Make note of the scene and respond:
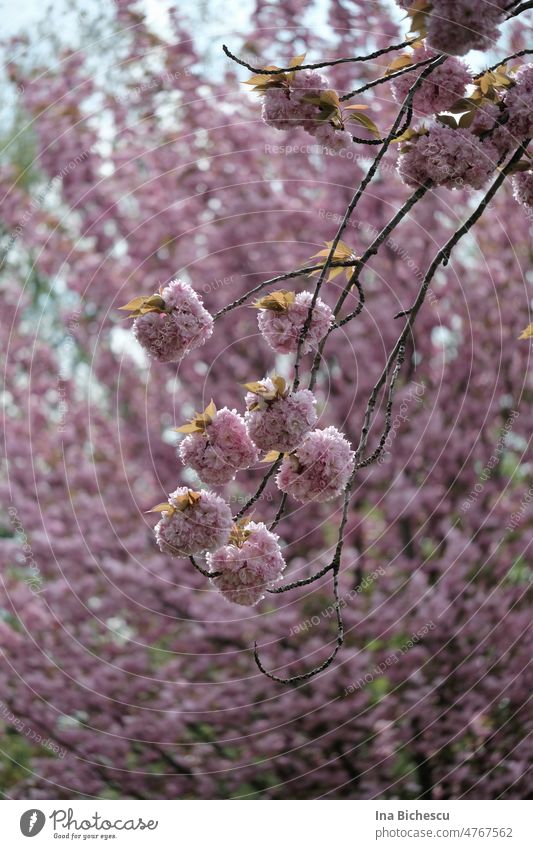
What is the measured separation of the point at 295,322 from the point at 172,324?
0.14 metres

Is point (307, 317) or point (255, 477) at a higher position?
point (255, 477)

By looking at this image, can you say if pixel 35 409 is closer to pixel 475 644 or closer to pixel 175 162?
pixel 175 162

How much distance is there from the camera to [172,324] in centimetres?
104

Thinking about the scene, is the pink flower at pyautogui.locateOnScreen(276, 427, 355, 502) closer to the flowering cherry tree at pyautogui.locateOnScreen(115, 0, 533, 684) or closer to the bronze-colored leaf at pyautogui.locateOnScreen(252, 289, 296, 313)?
the flowering cherry tree at pyautogui.locateOnScreen(115, 0, 533, 684)

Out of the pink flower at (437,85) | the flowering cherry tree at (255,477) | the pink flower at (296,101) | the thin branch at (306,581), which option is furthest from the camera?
the flowering cherry tree at (255,477)

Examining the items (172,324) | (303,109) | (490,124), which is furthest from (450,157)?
(172,324)

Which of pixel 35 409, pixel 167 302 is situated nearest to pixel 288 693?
pixel 35 409

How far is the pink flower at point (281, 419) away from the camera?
36.9 inches

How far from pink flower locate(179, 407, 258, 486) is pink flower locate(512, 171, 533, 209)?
585 mm

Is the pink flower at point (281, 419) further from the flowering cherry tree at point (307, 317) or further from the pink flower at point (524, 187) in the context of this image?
the pink flower at point (524, 187)
